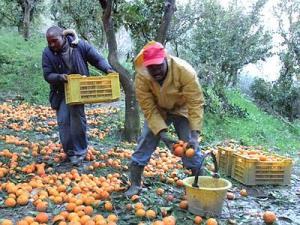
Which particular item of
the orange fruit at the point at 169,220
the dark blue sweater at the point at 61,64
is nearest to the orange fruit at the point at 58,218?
the orange fruit at the point at 169,220

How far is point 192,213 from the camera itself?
172 inches

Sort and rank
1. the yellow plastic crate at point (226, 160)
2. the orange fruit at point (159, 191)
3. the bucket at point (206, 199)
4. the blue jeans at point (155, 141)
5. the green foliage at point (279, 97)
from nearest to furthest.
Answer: the bucket at point (206, 199)
the blue jeans at point (155, 141)
the orange fruit at point (159, 191)
the yellow plastic crate at point (226, 160)
the green foliage at point (279, 97)

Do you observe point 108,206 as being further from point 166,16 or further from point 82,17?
point 82,17

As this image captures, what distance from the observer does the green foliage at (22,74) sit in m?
12.8

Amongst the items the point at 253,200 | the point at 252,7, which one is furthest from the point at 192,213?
the point at 252,7

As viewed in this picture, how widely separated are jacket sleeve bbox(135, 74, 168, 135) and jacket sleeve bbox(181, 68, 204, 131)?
318 mm

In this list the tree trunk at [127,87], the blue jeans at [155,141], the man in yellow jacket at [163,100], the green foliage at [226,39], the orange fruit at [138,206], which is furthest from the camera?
the green foliage at [226,39]

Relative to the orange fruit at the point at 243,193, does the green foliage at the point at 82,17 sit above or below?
above

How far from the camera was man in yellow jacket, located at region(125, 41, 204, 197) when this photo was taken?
13.4 ft

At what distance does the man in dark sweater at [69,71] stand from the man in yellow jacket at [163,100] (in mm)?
1379

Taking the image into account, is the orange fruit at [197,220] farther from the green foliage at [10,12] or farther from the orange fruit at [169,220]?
the green foliage at [10,12]

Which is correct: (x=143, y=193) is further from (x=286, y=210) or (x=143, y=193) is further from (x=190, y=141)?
(x=286, y=210)

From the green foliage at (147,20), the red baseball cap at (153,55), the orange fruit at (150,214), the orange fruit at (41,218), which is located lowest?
the orange fruit at (150,214)

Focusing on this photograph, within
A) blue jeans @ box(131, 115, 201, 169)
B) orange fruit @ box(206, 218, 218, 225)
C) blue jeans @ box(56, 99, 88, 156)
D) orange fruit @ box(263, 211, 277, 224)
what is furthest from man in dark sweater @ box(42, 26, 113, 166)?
orange fruit @ box(263, 211, 277, 224)
